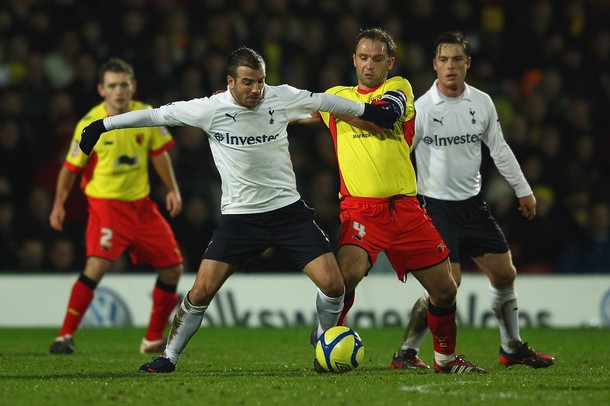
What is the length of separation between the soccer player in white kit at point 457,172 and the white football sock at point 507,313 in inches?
3.4

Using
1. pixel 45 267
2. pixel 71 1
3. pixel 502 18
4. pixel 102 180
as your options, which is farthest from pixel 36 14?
pixel 502 18

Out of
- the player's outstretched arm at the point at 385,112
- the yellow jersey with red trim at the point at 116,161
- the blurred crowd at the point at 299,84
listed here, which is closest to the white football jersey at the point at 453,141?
the player's outstretched arm at the point at 385,112

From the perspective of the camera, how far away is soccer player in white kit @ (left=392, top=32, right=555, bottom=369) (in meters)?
8.43

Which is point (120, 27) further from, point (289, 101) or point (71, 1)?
point (289, 101)

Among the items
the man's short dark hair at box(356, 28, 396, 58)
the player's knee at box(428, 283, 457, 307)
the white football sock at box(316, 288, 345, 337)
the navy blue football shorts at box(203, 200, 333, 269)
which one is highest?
the man's short dark hair at box(356, 28, 396, 58)

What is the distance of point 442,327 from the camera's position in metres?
7.89

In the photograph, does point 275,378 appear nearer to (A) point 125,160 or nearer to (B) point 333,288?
(B) point 333,288

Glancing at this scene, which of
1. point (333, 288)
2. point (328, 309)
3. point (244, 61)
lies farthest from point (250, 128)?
point (328, 309)

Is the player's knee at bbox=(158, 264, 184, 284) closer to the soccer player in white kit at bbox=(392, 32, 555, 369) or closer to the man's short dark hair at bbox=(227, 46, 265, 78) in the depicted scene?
the soccer player in white kit at bbox=(392, 32, 555, 369)

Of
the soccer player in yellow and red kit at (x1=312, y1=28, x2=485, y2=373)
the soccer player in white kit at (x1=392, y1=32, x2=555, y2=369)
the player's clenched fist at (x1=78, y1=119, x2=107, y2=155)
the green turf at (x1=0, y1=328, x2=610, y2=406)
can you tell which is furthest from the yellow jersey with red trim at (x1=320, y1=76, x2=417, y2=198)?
the player's clenched fist at (x1=78, y1=119, x2=107, y2=155)

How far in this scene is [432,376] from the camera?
7625 millimetres

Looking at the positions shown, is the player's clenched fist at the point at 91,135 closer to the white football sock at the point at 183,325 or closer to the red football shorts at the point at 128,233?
the white football sock at the point at 183,325

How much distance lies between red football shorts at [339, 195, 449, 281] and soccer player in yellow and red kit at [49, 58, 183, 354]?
2.91 meters

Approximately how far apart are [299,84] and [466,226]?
23.8ft
